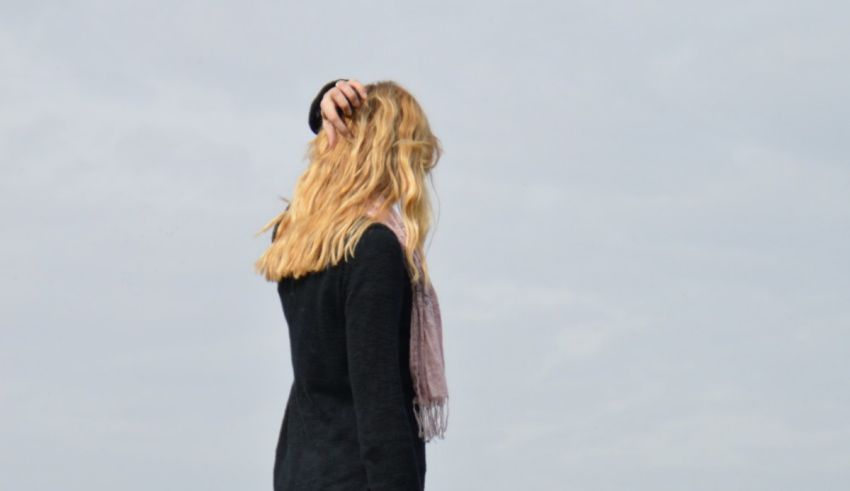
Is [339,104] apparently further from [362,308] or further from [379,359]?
[379,359]

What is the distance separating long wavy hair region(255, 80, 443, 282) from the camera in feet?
14.6

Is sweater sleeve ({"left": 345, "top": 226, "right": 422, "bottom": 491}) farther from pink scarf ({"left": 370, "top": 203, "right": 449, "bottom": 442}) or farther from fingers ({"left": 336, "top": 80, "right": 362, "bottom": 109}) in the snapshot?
fingers ({"left": 336, "top": 80, "right": 362, "bottom": 109})

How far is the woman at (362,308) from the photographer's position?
432cm

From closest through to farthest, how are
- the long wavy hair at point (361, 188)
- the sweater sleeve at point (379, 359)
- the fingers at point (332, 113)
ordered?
the sweater sleeve at point (379, 359) < the long wavy hair at point (361, 188) < the fingers at point (332, 113)

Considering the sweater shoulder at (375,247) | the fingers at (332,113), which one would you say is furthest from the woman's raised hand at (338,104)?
the sweater shoulder at (375,247)

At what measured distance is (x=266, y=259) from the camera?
4.61 metres

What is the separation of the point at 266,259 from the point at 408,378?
53cm

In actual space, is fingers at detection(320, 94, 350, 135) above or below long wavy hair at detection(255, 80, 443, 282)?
above

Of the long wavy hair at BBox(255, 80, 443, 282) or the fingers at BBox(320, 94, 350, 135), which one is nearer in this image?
the long wavy hair at BBox(255, 80, 443, 282)

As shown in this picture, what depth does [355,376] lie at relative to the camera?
4.33m

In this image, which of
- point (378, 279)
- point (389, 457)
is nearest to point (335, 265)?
point (378, 279)

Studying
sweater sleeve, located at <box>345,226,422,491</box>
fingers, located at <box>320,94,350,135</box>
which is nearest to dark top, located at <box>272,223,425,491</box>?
sweater sleeve, located at <box>345,226,422,491</box>

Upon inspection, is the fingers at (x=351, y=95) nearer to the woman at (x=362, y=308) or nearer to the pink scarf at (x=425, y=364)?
the woman at (x=362, y=308)

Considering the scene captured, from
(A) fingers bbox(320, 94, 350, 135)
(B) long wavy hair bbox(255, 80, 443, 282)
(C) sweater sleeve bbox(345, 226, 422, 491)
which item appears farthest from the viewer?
(A) fingers bbox(320, 94, 350, 135)
